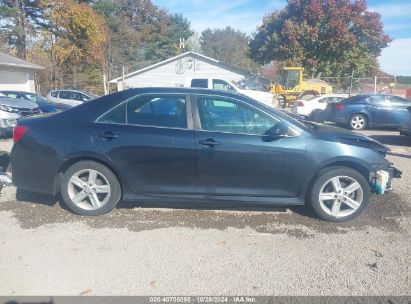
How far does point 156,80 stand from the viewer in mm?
33812

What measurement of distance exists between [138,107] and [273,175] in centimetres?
181

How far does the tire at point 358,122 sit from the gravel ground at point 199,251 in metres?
8.44

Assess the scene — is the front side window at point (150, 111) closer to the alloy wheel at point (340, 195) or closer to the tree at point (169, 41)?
the alloy wheel at point (340, 195)

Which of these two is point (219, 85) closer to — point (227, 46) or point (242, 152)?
point (242, 152)

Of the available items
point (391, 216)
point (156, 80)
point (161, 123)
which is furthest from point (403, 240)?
point (156, 80)

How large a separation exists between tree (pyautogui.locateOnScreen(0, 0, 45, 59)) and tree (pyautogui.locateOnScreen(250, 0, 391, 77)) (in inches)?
866

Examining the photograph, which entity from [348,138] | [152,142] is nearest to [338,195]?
[348,138]

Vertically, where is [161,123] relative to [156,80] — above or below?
below

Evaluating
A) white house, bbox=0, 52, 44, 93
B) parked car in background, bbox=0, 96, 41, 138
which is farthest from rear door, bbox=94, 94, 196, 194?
white house, bbox=0, 52, 44, 93

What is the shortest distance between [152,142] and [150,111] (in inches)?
16.2

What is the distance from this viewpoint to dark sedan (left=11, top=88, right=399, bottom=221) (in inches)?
163

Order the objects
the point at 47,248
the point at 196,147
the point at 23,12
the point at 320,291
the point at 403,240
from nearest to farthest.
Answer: the point at 320,291, the point at 47,248, the point at 403,240, the point at 196,147, the point at 23,12

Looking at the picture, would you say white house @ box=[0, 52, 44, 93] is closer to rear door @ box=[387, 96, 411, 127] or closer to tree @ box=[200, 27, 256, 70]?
rear door @ box=[387, 96, 411, 127]

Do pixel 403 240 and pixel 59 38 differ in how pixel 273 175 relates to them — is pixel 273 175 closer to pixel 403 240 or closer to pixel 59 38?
pixel 403 240
